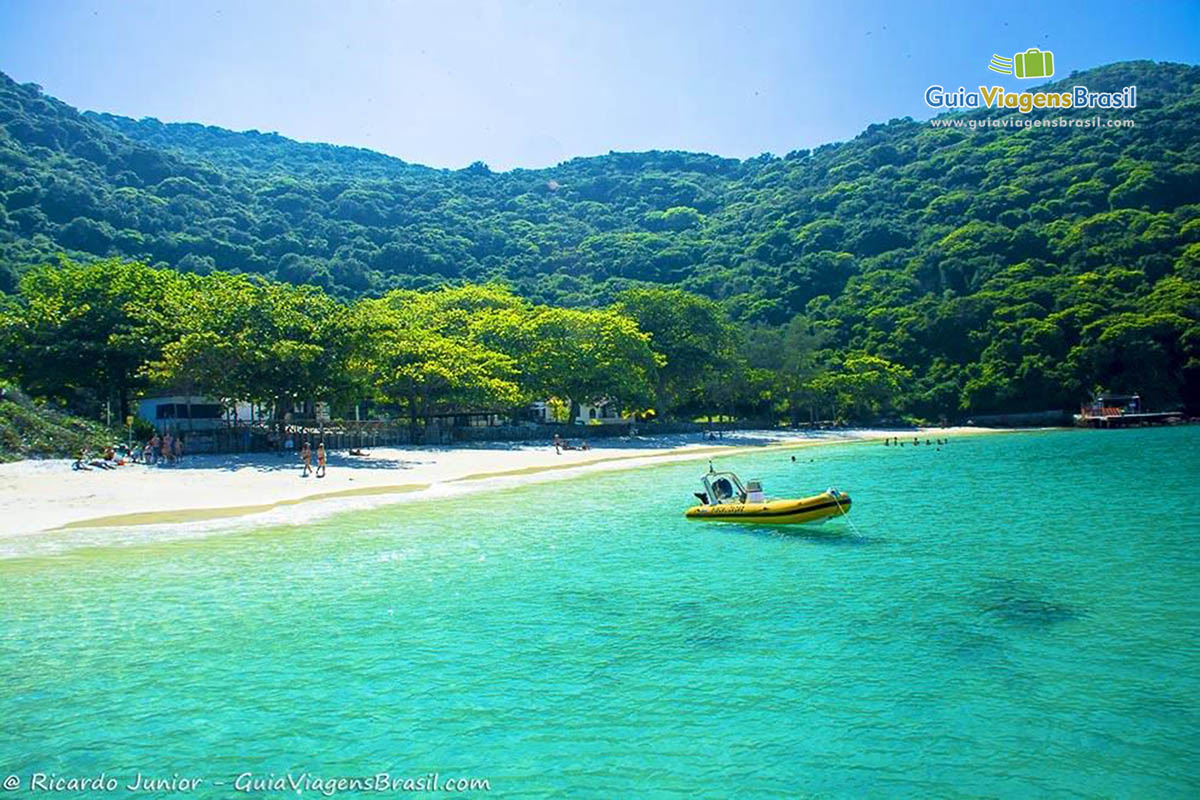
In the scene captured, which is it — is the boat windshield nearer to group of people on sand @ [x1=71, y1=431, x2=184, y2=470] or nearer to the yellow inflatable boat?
the yellow inflatable boat

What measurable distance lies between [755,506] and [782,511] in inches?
33.4

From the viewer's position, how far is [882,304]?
311 ft

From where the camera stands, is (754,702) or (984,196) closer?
(754,702)

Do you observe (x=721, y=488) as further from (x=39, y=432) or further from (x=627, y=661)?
(x=39, y=432)

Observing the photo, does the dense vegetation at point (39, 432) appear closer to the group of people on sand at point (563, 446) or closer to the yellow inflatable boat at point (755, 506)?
the group of people on sand at point (563, 446)

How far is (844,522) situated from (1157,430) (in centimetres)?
5958

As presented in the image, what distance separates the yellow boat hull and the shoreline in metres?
12.2

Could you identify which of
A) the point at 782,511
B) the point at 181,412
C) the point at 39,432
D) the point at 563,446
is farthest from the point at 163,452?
the point at 782,511

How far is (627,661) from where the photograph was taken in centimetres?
1106

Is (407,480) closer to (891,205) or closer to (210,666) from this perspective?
(210,666)

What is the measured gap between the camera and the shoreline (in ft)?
76.4

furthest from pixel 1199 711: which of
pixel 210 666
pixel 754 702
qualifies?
pixel 210 666

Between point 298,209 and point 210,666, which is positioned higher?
point 298,209

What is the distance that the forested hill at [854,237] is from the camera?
78438 mm
